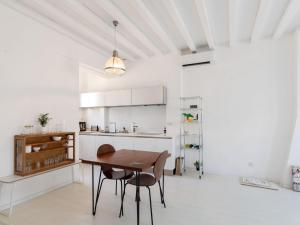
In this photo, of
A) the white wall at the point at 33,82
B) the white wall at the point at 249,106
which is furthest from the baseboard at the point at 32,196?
the white wall at the point at 249,106

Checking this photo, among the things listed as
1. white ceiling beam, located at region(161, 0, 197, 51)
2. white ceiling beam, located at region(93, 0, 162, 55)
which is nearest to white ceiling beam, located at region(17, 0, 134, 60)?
white ceiling beam, located at region(93, 0, 162, 55)

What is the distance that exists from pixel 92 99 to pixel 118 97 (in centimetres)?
94

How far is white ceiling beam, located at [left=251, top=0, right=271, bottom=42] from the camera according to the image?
2.57 metres

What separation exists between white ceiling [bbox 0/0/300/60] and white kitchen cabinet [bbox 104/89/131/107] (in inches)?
47.5

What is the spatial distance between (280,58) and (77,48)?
4.31 meters

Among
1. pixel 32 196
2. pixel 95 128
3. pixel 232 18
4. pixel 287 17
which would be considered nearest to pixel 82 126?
pixel 95 128

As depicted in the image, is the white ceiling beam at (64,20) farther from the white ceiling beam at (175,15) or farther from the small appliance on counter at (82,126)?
the small appliance on counter at (82,126)

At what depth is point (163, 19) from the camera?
3146 millimetres

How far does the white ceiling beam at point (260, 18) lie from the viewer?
101 inches

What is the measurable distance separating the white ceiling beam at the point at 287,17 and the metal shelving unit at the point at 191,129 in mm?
1972

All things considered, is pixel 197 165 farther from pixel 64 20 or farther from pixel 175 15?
pixel 64 20

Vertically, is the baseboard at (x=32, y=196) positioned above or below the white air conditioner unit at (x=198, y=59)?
below

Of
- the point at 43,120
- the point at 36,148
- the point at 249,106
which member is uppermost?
the point at 249,106

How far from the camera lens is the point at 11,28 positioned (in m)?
2.70
